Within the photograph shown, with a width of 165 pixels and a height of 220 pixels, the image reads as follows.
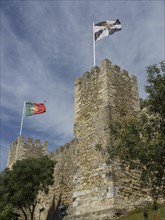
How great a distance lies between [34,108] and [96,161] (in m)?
18.0

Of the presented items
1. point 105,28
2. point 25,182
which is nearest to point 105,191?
point 25,182

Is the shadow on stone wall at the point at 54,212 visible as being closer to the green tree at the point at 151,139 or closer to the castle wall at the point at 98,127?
the castle wall at the point at 98,127

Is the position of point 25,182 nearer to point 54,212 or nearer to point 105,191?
point 54,212

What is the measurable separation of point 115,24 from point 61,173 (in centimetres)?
1175

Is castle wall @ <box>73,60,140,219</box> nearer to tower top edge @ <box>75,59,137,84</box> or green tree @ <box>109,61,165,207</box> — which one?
tower top edge @ <box>75,59,137,84</box>

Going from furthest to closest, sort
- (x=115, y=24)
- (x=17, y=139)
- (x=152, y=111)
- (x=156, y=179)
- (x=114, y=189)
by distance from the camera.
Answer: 1. (x=17, y=139)
2. (x=115, y=24)
3. (x=114, y=189)
4. (x=152, y=111)
5. (x=156, y=179)

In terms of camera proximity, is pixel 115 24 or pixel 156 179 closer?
pixel 156 179

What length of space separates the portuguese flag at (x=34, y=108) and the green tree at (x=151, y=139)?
2126 cm

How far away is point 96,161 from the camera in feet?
55.9

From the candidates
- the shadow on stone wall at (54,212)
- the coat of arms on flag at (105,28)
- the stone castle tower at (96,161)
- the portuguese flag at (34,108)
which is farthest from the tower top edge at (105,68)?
the portuguese flag at (34,108)

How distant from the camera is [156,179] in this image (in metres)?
11.5

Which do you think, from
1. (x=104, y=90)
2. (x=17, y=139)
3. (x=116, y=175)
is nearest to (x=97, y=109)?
(x=104, y=90)

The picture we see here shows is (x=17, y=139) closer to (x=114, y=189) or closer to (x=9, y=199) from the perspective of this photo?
(x=9, y=199)

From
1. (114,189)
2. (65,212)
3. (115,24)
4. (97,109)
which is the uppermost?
(115,24)
